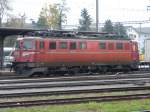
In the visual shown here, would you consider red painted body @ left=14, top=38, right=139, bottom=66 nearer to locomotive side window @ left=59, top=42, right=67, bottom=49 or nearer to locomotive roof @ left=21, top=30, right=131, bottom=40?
locomotive side window @ left=59, top=42, right=67, bottom=49

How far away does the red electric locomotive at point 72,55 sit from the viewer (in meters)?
34.7

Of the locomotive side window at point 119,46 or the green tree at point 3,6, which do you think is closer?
the locomotive side window at point 119,46

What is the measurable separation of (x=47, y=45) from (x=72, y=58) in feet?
9.16

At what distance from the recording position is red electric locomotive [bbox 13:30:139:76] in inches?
1364

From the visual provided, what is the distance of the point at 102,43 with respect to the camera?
125ft

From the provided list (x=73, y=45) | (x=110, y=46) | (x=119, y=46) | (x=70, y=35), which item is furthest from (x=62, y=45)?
(x=119, y=46)

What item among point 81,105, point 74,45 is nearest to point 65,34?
point 74,45

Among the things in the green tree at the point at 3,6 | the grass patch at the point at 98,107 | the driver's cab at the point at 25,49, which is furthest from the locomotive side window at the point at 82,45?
the green tree at the point at 3,6

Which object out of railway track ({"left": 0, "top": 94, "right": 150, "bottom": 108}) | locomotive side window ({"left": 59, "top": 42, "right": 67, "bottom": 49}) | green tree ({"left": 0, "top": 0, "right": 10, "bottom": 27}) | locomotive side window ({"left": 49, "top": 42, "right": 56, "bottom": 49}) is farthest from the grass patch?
green tree ({"left": 0, "top": 0, "right": 10, "bottom": 27})

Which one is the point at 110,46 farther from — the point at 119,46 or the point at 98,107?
the point at 98,107

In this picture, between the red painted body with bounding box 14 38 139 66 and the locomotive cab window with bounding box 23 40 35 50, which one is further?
the red painted body with bounding box 14 38 139 66

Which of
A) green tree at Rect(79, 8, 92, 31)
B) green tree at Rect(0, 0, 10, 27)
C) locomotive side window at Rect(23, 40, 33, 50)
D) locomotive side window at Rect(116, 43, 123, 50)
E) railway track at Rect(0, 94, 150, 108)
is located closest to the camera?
railway track at Rect(0, 94, 150, 108)

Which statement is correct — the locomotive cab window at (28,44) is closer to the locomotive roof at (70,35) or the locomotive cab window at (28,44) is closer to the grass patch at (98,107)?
the locomotive roof at (70,35)

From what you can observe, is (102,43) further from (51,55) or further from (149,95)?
(149,95)
